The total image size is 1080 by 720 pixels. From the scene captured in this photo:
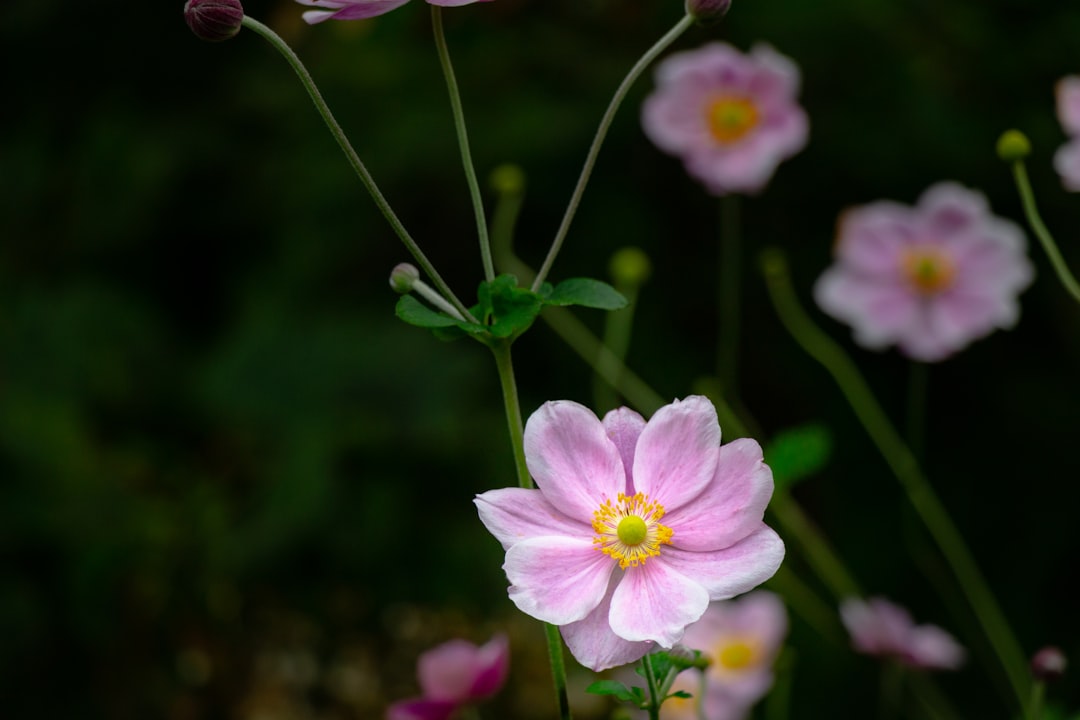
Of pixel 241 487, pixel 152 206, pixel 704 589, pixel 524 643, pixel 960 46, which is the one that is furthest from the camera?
pixel 152 206

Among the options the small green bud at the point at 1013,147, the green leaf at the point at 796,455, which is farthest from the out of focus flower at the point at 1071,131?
the green leaf at the point at 796,455

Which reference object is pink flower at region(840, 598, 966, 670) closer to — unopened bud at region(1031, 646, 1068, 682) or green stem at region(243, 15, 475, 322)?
unopened bud at region(1031, 646, 1068, 682)

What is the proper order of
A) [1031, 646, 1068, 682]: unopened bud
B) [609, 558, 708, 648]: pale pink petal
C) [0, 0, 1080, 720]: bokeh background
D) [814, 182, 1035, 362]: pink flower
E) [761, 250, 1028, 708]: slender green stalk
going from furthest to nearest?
[0, 0, 1080, 720]: bokeh background
[761, 250, 1028, 708]: slender green stalk
[814, 182, 1035, 362]: pink flower
[1031, 646, 1068, 682]: unopened bud
[609, 558, 708, 648]: pale pink petal

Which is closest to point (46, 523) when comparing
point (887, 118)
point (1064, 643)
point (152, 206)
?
point (152, 206)

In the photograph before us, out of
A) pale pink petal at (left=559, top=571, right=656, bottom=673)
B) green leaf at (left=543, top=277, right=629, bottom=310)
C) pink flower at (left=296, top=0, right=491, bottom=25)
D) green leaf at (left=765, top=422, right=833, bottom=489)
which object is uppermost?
pink flower at (left=296, top=0, right=491, bottom=25)

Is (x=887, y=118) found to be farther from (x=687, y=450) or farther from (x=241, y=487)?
(x=687, y=450)

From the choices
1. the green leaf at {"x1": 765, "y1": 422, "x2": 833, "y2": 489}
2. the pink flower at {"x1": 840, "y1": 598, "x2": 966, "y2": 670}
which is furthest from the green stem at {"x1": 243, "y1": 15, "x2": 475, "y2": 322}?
the pink flower at {"x1": 840, "y1": 598, "x2": 966, "y2": 670}

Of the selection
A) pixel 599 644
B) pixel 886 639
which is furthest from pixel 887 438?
pixel 599 644
